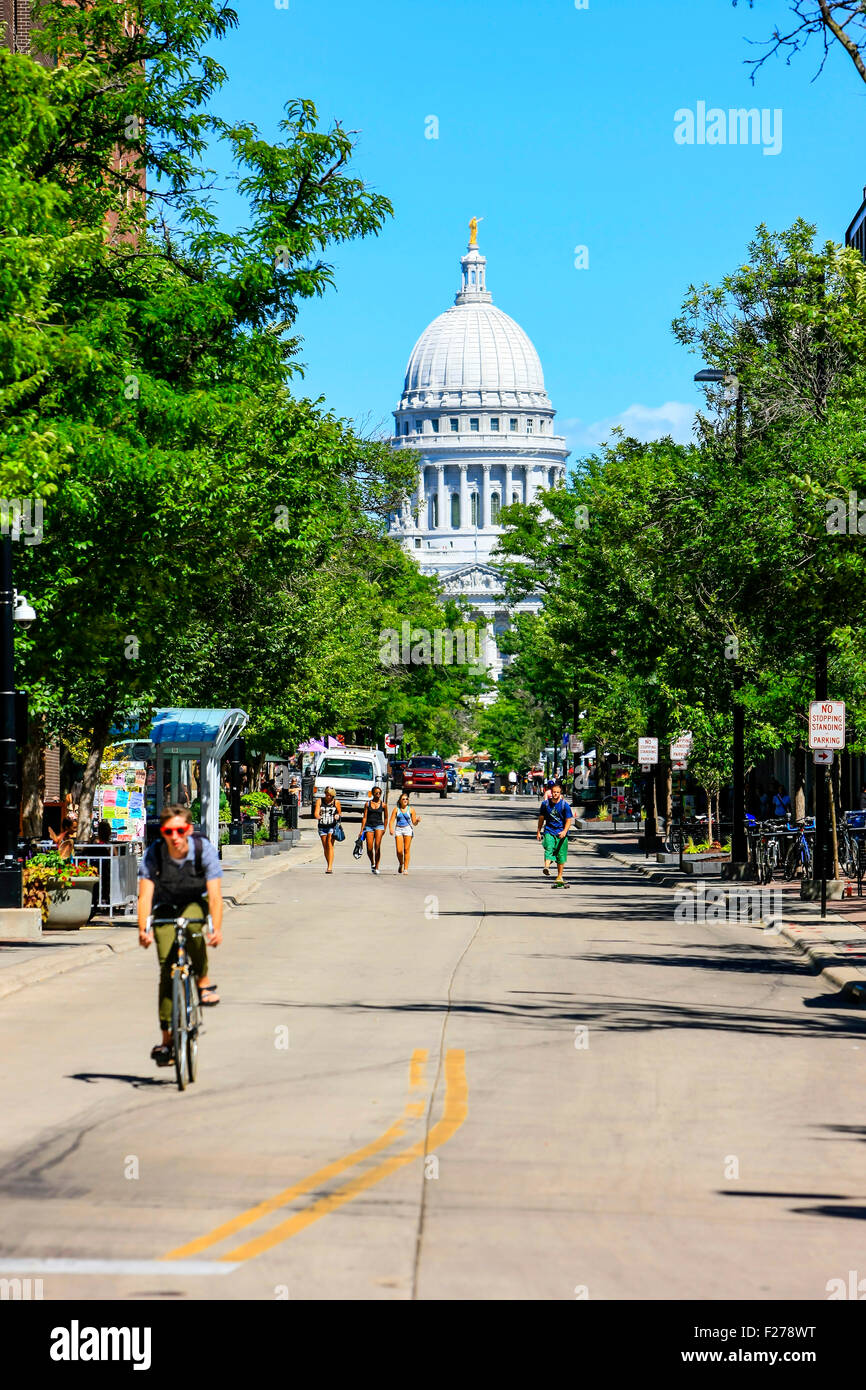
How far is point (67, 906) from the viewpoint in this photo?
22703mm

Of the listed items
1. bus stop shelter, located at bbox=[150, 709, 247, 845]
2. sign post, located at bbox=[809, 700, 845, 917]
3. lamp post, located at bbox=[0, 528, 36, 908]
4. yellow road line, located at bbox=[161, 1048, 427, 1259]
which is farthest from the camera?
bus stop shelter, located at bbox=[150, 709, 247, 845]

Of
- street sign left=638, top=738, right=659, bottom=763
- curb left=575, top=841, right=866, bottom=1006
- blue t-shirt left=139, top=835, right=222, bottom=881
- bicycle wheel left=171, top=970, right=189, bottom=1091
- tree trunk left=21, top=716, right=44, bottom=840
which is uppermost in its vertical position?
street sign left=638, top=738, right=659, bottom=763

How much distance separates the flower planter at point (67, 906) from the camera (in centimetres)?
2264

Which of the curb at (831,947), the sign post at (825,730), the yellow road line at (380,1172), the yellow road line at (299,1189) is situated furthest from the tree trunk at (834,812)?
the yellow road line at (299,1189)

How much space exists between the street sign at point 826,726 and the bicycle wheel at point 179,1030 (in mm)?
14678

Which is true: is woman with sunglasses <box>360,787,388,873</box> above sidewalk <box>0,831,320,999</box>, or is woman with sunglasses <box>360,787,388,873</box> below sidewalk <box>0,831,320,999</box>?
above

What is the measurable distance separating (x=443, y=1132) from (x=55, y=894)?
13.5 meters

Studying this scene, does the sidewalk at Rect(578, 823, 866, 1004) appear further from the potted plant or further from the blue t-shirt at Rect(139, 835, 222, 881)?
the potted plant

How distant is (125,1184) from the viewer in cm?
857

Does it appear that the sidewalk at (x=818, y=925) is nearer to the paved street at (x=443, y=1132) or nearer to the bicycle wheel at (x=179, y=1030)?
the paved street at (x=443, y=1132)

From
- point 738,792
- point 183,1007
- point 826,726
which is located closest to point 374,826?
point 738,792

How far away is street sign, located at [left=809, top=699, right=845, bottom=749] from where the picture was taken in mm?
24703

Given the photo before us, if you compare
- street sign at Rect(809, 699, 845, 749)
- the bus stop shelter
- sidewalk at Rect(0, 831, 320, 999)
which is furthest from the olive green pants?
the bus stop shelter
